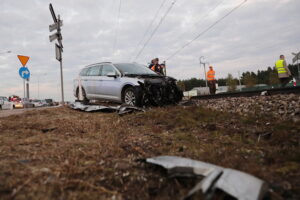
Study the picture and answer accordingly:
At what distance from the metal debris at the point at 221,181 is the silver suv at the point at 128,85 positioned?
4.62 metres

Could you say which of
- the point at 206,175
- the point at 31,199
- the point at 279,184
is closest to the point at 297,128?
the point at 279,184

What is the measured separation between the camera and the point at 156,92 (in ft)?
21.0

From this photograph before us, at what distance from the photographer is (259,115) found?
12.7 feet

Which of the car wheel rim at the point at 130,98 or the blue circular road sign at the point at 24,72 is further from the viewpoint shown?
the blue circular road sign at the point at 24,72

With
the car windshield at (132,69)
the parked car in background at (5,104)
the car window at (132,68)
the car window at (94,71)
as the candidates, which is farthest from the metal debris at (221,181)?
the parked car in background at (5,104)

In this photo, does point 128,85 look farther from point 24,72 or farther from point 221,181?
point 24,72

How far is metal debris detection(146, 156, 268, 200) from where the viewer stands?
1.32m

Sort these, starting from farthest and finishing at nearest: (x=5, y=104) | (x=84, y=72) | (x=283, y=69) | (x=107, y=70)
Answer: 1. (x=5, y=104)
2. (x=283, y=69)
3. (x=84, y=72)
4. (x=107, y=70)

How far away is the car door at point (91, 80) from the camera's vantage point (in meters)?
7.99

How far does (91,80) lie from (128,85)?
220 centimetres

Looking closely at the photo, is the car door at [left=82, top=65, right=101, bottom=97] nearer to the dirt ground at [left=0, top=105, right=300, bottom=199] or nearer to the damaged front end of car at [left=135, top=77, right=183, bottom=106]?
the damaged front end of car at [left=135, top=77, right=183, bottom=106]

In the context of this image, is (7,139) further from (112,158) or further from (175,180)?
(175,180)

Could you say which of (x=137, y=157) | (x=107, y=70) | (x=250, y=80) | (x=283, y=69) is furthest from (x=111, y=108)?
(x=250, y=80)

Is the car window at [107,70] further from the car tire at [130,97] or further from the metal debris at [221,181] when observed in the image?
the metal debris at [221,181]
